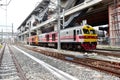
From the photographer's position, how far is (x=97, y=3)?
33.0 meters

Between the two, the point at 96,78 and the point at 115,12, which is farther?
the point at 115,12

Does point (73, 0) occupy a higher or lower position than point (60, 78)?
higher

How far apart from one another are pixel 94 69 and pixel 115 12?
19885 mm

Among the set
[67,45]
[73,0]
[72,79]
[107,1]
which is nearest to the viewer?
[72,79]

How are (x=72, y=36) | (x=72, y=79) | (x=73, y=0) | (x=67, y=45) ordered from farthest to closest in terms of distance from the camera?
(x=73, y=0) < (x=67, y=45) < (x=72, y=36) < (x=72, y=79)

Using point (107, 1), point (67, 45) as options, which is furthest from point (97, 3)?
point (67, 45)

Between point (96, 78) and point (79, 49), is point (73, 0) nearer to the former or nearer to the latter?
point (79, 49)

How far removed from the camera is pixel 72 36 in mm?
26672

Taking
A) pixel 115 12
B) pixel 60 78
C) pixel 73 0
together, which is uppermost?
pixel 73 0

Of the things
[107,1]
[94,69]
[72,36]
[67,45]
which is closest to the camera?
[94,69]

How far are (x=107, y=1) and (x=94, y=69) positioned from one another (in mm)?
22009

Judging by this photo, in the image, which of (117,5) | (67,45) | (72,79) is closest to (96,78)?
(72,79)

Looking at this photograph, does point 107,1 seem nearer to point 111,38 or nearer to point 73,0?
point 111,38

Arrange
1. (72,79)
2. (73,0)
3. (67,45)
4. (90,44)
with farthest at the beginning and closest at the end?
(73,0) → (67,45) → (90,44) → (72,79)
